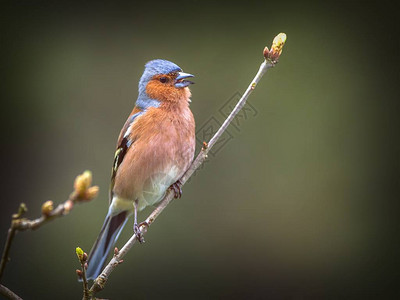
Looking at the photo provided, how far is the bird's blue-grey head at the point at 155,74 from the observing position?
388 centimetres

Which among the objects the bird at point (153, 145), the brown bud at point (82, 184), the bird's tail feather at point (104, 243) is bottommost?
the bird's tail feather at point (104, 243)

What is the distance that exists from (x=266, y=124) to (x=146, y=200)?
2.74m

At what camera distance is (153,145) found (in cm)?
379

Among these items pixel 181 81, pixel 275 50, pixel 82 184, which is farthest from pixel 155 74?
pixel 82 184

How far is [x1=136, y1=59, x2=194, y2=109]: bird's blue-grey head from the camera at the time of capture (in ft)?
12.7

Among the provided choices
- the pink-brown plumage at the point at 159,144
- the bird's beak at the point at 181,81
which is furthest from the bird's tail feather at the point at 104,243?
the bird's beak at the point at 181,81

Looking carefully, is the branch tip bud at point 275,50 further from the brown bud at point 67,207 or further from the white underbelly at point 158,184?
the brown bud at point 67,207

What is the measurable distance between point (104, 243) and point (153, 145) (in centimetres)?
113

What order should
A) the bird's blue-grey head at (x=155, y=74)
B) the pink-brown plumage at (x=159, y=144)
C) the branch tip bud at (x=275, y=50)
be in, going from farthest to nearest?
the bird's blue-grey head at (x=155, y=74), the pink-brown plumage at (x=159, y=144), the branch tip bud at (x=275, y=50)

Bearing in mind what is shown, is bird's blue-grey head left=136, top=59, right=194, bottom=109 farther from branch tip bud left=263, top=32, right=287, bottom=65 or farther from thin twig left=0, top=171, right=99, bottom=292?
thin twig left=0, top=171, right=99, bottom=292

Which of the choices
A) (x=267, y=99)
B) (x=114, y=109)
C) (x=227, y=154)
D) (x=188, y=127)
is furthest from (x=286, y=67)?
(x=188, y=127)

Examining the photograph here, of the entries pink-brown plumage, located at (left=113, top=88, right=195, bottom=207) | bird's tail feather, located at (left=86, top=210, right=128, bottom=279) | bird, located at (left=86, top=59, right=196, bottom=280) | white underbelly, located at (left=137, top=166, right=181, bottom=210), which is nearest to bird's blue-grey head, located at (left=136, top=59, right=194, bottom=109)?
bird, located at (left=86, top=59, right=196, bottom=280)

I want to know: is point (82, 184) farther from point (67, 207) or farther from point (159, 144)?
point (159, 144)

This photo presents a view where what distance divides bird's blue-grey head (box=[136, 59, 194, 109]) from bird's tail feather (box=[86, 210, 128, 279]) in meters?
1.16
